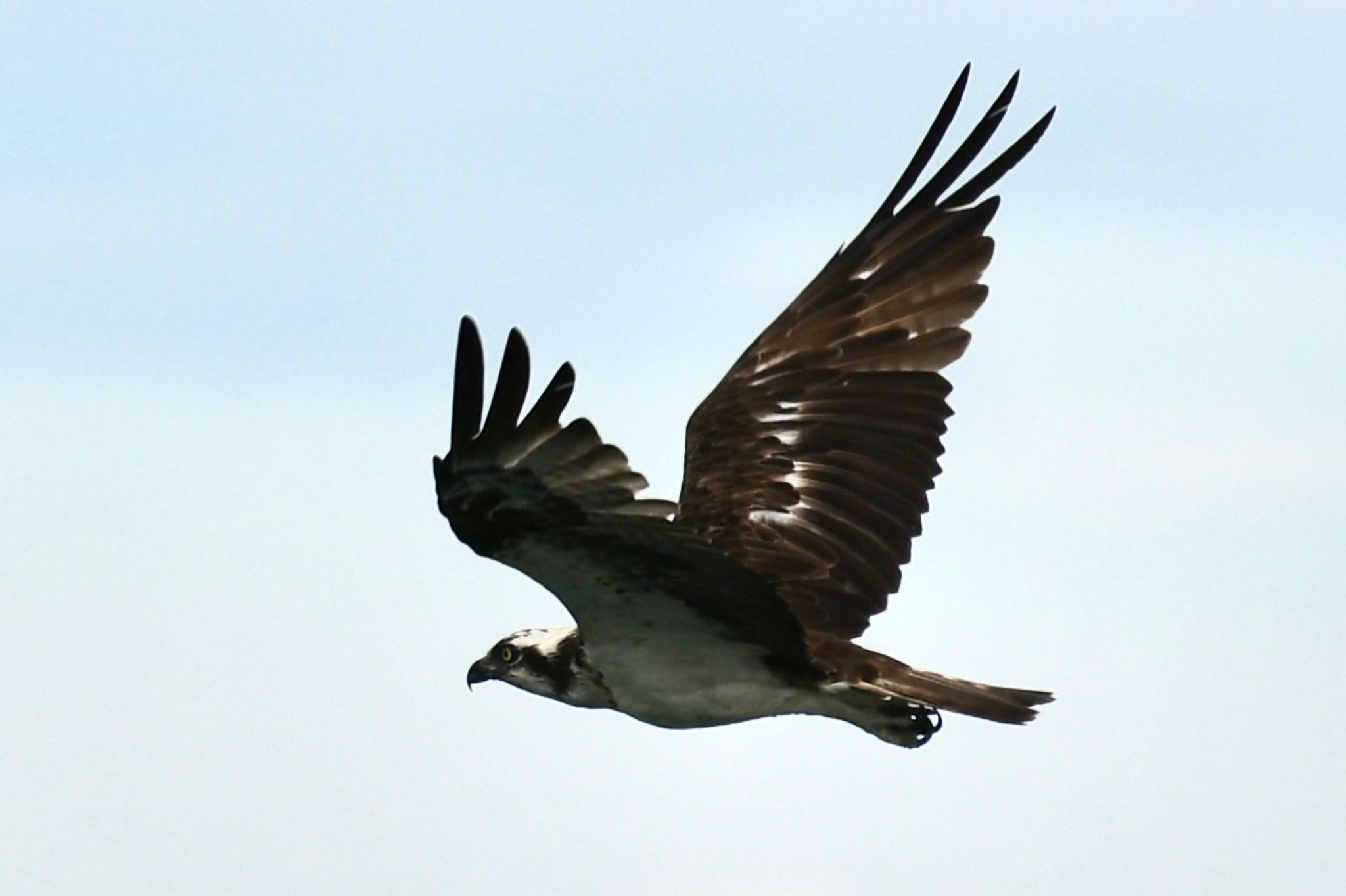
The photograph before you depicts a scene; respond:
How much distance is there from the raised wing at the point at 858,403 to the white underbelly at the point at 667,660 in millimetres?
913

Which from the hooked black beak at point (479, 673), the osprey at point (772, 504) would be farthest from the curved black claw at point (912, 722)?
the hooked black beak at point (479, 673)

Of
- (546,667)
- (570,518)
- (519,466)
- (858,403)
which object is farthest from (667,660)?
(858,403)

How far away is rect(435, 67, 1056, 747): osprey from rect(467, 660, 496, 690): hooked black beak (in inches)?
0.4

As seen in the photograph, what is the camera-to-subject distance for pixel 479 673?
11.0 metres

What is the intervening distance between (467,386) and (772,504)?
333 centimetres

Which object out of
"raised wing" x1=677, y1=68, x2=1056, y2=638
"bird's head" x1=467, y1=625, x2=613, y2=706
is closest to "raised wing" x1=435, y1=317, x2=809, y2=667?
"bird's head" x1=467, y1=625, x2=613, y2=706

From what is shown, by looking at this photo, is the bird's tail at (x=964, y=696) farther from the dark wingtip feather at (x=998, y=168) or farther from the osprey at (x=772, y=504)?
the dark wingtip feather at (x=998, y=168)

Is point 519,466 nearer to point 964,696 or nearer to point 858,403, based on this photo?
point 964,696

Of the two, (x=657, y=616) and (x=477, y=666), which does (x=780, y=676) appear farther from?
(x=477, y=666)

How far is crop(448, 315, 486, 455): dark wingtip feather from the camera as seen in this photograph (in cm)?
809

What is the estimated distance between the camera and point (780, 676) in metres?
10.1

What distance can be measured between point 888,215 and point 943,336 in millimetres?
819

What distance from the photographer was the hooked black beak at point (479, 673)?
10.9 m

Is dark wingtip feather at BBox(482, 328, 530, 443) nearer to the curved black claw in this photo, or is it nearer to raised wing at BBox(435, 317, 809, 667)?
raised wing at BBox(435, 317, 809, 667)
